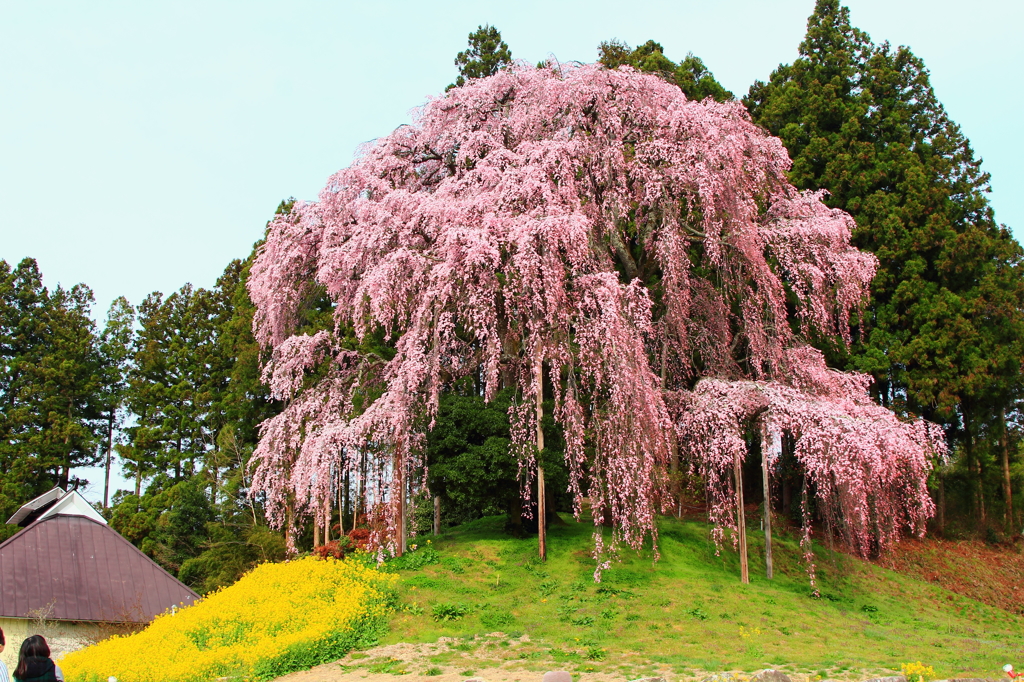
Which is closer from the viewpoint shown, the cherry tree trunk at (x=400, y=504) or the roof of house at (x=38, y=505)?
the cherry tree trunk at (x=400, y=504)

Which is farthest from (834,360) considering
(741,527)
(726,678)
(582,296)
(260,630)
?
(260,630)

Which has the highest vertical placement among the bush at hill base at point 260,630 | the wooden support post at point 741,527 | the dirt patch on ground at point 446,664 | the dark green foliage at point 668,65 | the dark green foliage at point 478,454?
the dark green foliage at point 668,65

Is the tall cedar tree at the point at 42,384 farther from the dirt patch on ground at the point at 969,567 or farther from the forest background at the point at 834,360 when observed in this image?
the dirt patch on ground at the point at 969,567

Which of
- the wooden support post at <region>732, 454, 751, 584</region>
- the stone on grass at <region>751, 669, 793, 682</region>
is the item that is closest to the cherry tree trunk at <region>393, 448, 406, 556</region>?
the wooden support post at <region>732, 454, 751, 584</region>

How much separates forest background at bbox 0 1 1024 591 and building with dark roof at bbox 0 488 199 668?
305 centimetres

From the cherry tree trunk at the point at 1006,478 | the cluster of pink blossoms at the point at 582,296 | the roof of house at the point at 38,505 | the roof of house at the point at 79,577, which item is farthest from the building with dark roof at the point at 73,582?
the cherry tree trunk at the point at 1006,478

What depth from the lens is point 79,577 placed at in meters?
13.2

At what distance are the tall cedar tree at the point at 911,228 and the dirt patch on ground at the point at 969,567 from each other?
1.41 m

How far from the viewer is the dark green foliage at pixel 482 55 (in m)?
27.0

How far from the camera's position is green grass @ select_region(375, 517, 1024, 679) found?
380 inches

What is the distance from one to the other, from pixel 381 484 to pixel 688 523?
6.44 metres

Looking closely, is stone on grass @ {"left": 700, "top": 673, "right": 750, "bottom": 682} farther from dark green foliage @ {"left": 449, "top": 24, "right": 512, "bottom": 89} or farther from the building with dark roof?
dark green foliage @ {"left": 449, "top": 24, "right": 512, "bottom": 89}

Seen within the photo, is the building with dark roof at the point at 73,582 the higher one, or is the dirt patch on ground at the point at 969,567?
the building with dark roof at the point at 73,582

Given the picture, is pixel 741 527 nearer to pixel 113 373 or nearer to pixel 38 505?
pixel 38 505
